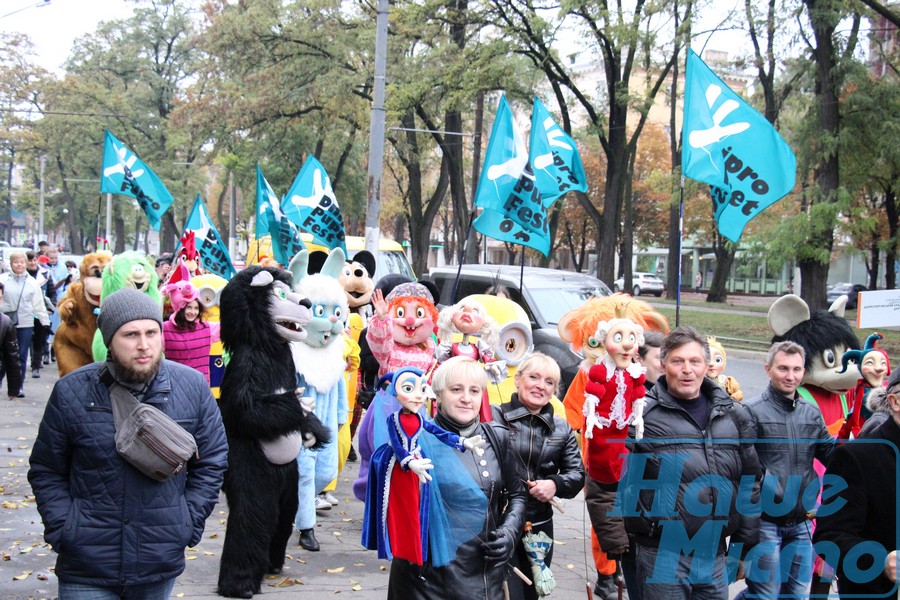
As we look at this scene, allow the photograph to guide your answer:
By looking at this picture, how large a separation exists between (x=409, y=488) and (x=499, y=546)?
0.45 meters

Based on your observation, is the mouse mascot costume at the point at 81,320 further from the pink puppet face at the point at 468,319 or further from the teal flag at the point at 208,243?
the pink puppet face at the point at 468,319

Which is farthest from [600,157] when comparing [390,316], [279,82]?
[390,316]

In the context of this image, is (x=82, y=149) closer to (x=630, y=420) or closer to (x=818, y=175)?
(x=818, y=175)

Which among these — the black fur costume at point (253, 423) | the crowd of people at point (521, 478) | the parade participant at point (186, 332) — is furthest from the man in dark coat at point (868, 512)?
the parade participant at point (186, 332)

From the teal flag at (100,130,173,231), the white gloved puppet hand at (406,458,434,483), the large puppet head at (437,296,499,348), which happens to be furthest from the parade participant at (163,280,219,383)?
the teal flag at (100,130,173,231)

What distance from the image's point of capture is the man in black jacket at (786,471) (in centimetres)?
457

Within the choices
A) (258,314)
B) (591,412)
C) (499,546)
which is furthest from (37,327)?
(499,546)

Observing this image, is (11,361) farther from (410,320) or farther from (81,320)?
(410,320)

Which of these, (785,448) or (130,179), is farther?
(130,179)

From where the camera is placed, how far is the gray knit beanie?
11.1 feet

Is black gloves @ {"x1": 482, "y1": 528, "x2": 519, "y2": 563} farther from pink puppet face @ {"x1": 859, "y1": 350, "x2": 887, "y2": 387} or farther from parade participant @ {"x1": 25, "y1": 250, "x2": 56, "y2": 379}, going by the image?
parade participant @ {"x1": 25, "y1": 250, "x2": 56, "y2": 379}

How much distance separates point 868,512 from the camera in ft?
11.2

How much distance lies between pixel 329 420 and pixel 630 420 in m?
2.59

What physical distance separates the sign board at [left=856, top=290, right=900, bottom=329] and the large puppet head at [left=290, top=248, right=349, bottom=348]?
3.62m
